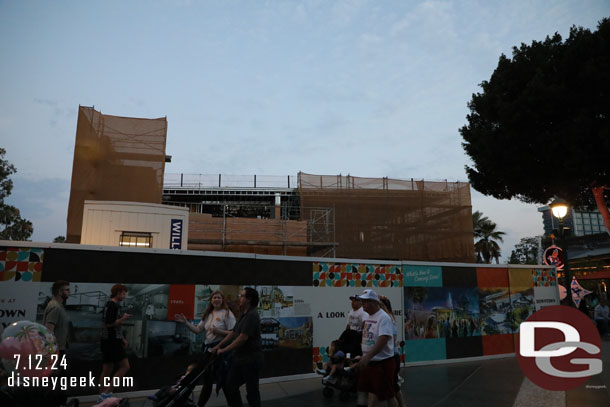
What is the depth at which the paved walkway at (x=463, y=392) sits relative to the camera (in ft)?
20.1

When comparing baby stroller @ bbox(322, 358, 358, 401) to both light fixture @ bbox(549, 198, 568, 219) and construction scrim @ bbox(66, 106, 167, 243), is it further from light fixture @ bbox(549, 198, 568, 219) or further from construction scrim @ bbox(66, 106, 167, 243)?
construction scrim @ bbox(66, 106, 167, 243)

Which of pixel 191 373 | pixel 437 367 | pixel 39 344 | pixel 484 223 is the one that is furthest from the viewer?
pixel 484 223

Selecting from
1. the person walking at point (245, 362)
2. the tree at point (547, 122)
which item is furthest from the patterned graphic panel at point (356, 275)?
the tree at point (547, 122)

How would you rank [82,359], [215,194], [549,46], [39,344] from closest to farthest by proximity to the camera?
[39,344] → [82,359] → [549,46] → [215,194]

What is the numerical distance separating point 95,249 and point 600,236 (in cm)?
4236

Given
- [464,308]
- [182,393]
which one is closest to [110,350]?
[182,393]

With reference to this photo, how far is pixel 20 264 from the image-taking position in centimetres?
625

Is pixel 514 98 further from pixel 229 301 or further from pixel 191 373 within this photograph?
pixel 191 373

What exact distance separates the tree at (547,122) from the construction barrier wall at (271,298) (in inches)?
183

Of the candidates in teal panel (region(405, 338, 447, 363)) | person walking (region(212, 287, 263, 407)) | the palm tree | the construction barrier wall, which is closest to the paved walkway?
teal panel (region(405, 338, 447, 363))

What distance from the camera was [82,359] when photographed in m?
6.37

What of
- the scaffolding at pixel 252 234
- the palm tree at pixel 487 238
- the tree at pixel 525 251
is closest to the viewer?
the scaffolding at pixel 252 234

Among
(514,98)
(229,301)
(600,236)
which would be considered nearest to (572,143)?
(514,98)

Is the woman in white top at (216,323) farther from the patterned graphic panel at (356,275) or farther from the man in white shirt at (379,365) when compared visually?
the patterned graphic panel at (356,275)
